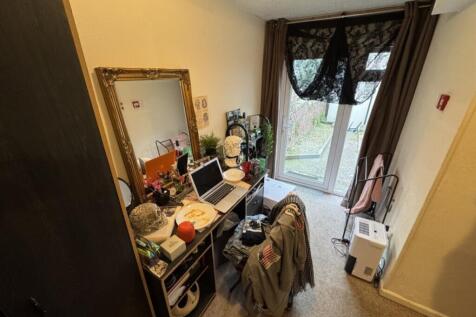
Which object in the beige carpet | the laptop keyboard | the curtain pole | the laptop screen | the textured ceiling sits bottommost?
the beige carpet

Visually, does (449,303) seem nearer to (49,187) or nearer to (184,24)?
(49,187)

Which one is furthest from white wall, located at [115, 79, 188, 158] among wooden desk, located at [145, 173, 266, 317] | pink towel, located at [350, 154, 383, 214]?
pink towel, located at [350, 154, 383, 214]

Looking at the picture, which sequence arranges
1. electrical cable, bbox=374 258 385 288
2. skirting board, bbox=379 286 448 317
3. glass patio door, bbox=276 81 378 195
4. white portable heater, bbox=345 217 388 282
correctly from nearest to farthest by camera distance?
skirting board, bbox=379 286 448 317
white portable heater, bbox=345 217 388 282
electrical cable, bbox=374 258 385 288
glass patio door, bbox=276 81 378 195

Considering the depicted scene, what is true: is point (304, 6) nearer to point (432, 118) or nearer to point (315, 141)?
point (432, 118)

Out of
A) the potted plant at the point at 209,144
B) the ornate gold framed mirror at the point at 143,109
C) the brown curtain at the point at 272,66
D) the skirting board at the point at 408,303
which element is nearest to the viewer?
the ornate gold framed mirror at the point at 143,109

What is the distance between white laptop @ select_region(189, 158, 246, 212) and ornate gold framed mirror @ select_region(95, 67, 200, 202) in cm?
34

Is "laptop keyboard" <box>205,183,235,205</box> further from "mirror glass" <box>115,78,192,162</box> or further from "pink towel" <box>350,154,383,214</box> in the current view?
"pink towel" <box>350,154,383,214</box>

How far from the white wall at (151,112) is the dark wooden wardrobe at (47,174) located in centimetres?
62

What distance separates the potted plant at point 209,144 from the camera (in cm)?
192

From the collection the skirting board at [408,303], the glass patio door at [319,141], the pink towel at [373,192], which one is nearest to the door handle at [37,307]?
the skirting board at [408,303]

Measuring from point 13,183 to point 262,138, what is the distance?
2.26 metres

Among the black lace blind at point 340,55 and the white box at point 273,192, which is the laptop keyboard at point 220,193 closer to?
the white box at point 273,192

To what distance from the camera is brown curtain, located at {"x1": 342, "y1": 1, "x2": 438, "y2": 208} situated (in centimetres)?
178

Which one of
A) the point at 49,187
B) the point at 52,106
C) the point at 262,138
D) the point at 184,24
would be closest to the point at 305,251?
the point at 49,187
